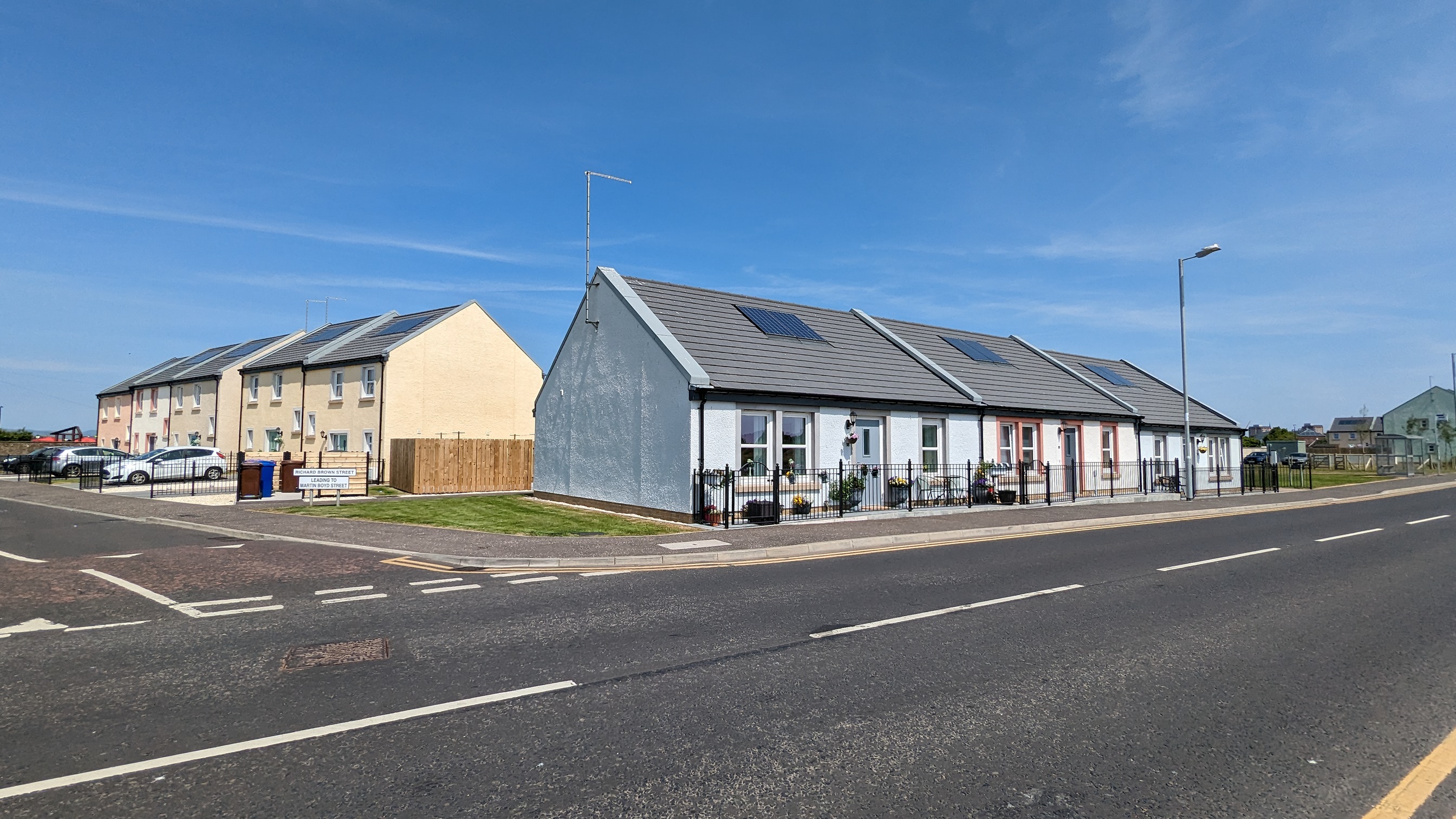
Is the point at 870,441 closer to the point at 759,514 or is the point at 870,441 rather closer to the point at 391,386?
the point at 759,514

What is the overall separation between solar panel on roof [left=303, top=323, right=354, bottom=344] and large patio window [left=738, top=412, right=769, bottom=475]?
30113 mm

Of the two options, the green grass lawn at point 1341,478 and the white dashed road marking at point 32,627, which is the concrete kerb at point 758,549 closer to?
the white dashed road marking at point 32,627

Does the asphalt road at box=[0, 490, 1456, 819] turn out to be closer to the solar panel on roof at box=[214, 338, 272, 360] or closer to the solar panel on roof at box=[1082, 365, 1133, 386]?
the solar panel on roof at box=[1082, 365, 1133, 386]

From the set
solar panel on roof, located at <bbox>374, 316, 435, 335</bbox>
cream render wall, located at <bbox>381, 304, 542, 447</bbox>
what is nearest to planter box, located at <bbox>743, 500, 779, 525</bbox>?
cream render wall, located at <bbox>381, 304, 542, 447</bbox>

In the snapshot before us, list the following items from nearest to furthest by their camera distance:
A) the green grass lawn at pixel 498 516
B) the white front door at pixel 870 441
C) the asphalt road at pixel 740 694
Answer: the asphalt road at pixel 740 694 → the green grass lawn at pixel 498 516 → the white front door at pixel 870 441

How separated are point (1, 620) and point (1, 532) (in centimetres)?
1170

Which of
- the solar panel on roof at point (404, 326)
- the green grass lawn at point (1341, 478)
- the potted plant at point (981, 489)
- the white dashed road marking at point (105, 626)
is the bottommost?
the green grass lawn at point (1341, 478)

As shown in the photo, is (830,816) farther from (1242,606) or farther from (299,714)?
(1242,606)

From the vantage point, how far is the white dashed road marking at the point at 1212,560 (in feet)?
36.2

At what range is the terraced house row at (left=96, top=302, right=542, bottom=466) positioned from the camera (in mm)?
33469

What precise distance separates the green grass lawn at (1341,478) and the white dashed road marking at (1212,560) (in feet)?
89.5

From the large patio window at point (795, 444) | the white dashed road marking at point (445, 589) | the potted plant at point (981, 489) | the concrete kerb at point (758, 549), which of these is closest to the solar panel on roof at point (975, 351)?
the potted plant at point (981, 489)

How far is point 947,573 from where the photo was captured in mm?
10703

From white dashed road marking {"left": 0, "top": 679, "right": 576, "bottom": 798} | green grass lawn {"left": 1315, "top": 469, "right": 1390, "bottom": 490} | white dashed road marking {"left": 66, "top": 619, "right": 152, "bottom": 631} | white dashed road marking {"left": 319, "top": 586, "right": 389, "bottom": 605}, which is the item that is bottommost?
green grass lawn {"left": 1315, "top": 469, "right": 1390, "bottom": 490}
